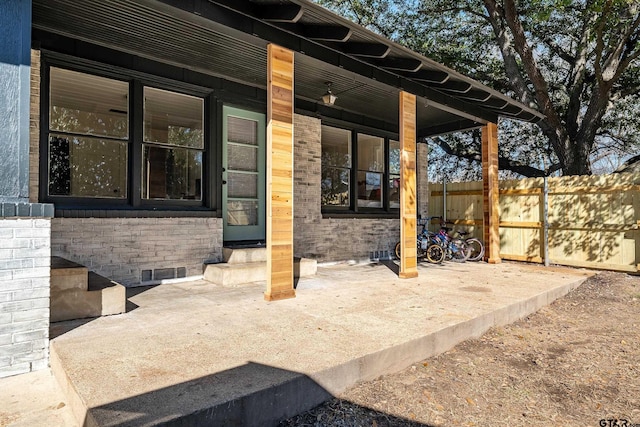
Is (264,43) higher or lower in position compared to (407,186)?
higher

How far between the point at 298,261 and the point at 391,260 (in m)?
3.05

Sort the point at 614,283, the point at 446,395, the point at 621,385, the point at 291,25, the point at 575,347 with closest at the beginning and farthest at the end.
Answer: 1. the point at 446,395
2. the point at 621,385
3. the point at 575,347
4. the point at 291,25
5. the point at 614,283

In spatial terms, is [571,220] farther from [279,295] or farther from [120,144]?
[120,144]

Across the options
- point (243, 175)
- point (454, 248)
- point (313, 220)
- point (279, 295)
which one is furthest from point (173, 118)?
point (454, 248)

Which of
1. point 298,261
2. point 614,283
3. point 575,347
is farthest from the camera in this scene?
point 614,283

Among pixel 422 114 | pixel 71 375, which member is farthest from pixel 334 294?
pixel 422 114

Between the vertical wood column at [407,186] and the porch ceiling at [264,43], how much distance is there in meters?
0.35

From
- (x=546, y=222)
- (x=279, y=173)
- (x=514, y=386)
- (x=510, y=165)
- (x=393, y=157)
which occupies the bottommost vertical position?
(x=514, y=386)

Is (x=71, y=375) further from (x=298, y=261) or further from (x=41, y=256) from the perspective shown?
(x=298, y=261)

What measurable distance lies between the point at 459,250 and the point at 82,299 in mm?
6767

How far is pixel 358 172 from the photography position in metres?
7.91

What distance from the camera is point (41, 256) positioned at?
260cm

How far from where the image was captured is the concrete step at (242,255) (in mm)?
5387

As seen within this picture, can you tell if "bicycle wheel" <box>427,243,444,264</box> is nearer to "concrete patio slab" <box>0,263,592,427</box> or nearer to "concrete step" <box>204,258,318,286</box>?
"concrete patio slab" <box>0,263,592,427</box>
